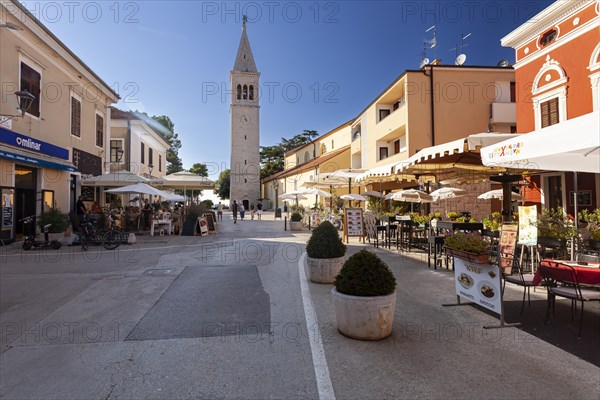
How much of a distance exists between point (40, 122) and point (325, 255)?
13927 millimetres

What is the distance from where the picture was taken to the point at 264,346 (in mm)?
3918

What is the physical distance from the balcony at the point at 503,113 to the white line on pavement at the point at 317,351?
65.0ft

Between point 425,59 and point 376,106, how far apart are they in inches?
187

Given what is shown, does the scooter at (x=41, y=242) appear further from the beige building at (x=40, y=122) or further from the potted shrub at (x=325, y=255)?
the potted shrub at (x=325, y=255)

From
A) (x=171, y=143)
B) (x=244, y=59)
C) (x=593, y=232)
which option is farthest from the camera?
(x=171, y=143)

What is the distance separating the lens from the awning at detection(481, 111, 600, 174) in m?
3.37

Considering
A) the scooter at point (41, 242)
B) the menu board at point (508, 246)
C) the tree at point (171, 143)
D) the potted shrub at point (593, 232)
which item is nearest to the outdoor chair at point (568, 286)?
the menu board at point (508, 246)

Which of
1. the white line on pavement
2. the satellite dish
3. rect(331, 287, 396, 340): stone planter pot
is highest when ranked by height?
the satellite dish

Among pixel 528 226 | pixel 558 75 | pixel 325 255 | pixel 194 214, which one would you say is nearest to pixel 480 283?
pixel 325 255

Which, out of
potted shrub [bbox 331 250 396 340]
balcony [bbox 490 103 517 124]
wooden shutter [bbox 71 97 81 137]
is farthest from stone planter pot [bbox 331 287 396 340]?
balcony [bbox 490 103 517 124]

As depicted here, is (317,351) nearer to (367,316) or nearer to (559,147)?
(367,316)

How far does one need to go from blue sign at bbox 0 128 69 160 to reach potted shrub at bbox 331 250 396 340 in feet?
41.5

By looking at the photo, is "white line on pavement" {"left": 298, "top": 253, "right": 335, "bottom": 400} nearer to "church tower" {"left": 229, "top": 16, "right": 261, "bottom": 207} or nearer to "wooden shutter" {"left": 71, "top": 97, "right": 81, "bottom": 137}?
"wooden shutter" {"left": 71, "top": 97, "right": 81, "bottom": 137}

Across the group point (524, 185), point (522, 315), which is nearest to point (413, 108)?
point (524, 185)
